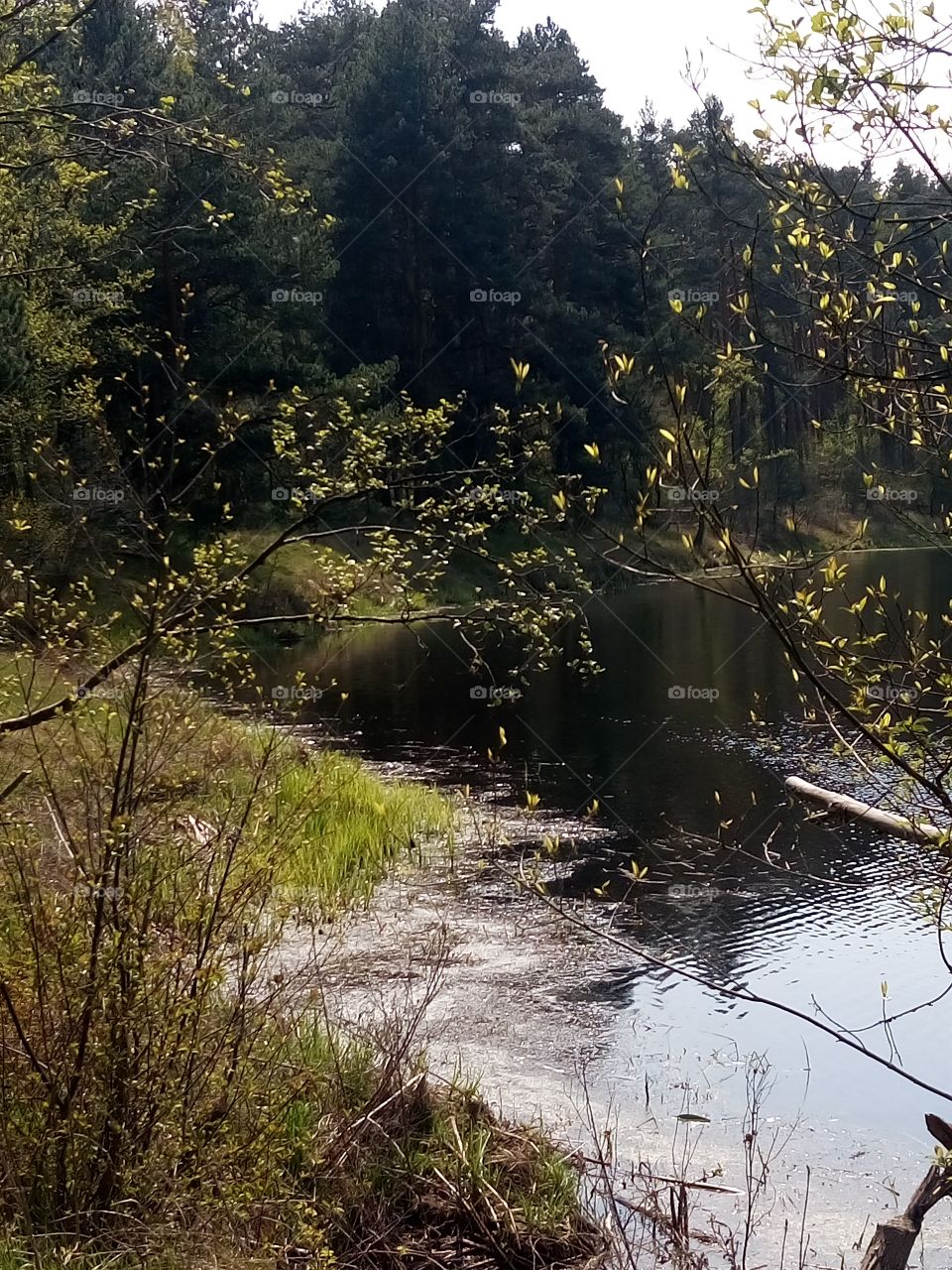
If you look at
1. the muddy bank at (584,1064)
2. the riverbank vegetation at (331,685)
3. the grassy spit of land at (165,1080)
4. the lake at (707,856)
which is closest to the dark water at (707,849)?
the lake at (707,856)

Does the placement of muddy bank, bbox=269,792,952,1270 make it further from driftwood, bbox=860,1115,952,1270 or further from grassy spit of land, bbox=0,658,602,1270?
grassy spit of land, bbox=0,658,602,1270

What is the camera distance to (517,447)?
612cm

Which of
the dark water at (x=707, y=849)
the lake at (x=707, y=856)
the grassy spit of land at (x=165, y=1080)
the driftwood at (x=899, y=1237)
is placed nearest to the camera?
the grassy spit of land at (x=165, y=1080)

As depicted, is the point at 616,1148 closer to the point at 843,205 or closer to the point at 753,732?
the point at 843,205

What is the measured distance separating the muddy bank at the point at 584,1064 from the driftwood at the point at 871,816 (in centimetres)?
127

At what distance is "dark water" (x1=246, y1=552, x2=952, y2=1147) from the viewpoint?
7.56m

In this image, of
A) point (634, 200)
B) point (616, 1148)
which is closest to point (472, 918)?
point (616, 1148)

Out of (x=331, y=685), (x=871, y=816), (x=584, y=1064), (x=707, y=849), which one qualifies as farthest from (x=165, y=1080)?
(x=707, y=849)

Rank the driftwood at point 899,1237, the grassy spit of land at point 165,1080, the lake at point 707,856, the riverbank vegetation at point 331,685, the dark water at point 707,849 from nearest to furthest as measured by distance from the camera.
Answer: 1. the riverbank vegetation at point 331,685
2. the grassy spit of land at point 165,1080
3. the driftwood at point 899,1237
4. the lake at point 707,856
5. the dark water at point 707,849

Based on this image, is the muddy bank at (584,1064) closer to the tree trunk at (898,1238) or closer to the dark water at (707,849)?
the dark water at (707,849)

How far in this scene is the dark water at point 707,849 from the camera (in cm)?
756

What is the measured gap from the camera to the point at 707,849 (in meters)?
11.4

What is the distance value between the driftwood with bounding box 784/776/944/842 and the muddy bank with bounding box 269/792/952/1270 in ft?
4.18

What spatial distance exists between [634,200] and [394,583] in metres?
38.6
